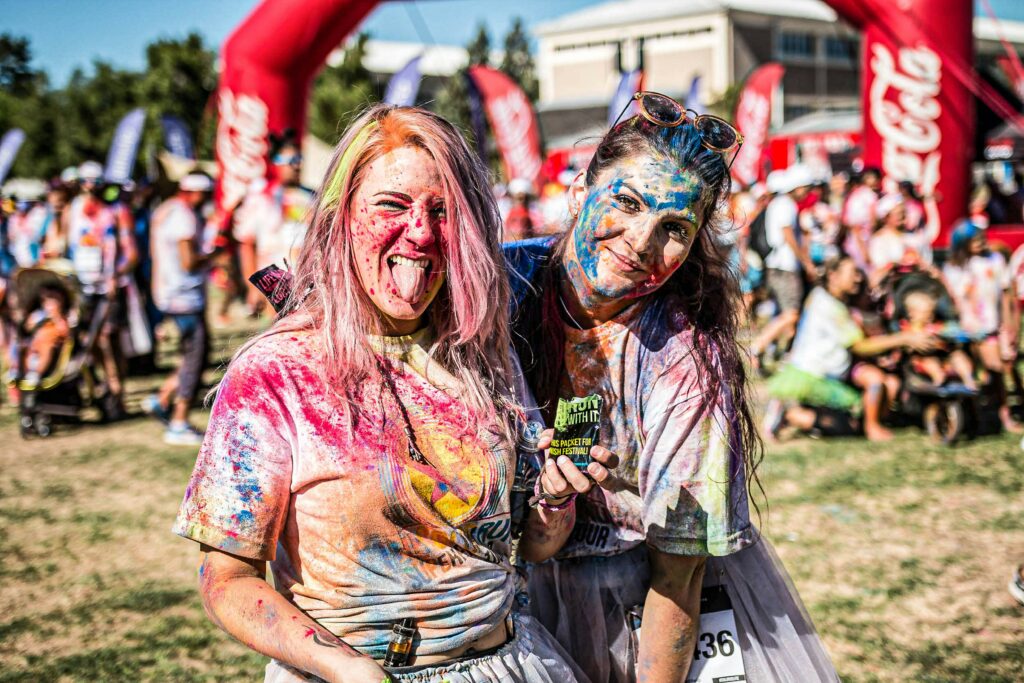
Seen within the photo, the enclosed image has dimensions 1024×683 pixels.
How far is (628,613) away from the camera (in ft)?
6.75

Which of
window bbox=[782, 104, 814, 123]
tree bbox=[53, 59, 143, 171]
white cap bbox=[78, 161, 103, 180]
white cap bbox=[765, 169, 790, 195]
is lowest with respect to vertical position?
white cap bbox=[78, 161, 103, 180]

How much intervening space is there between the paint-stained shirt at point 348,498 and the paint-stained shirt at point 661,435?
1.30ft

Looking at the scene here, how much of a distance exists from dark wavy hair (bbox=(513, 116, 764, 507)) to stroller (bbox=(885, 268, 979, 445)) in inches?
227

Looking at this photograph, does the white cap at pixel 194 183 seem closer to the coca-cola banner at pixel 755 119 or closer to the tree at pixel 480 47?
the coca-cola banner at pixel 755 119

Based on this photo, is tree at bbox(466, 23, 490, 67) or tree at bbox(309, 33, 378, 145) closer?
tree at bbox(309, 33, 378, 145)

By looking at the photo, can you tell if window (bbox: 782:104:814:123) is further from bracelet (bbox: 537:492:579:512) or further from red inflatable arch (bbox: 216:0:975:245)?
bracelet (bbox: 537:492:579:512)

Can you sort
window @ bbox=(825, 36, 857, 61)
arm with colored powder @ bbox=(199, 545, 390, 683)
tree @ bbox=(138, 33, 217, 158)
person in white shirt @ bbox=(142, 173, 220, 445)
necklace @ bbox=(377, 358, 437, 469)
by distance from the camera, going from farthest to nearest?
1. window @ bbox=(825, 36, 857, 61)
2. tree @ bbox=(138, 33, 217, 158)
3. person in white shirt @ bbox=(142, 173, 220, 445)
4. necklace @ bbox=(377, 358, 437, 469)
5. arm with colored powder @ bbox=(199, 545, 390, 683)

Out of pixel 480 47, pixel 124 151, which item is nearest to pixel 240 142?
pixel 124 151

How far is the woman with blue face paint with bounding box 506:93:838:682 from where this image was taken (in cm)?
182

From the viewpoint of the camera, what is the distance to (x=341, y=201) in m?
1.64

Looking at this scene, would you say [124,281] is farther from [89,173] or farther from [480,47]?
[480,47]

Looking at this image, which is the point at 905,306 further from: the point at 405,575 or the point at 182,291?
the point at 405,575

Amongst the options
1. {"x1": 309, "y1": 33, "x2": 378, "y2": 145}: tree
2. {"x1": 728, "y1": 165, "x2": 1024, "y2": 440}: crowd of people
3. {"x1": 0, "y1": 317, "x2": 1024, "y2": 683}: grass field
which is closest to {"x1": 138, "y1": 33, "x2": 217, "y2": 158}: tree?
{"x1": 309, "y1": 33, "x2": 378, "y2": 145}: tree

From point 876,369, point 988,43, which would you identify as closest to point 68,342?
point 876,369
